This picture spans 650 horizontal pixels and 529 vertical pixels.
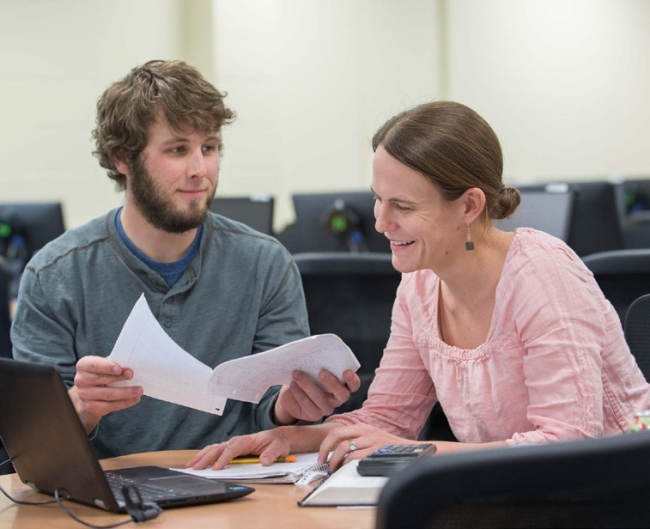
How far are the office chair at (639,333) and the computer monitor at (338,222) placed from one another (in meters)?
2.20

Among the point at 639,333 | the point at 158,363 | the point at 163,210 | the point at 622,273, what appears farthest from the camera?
the point at 622,273

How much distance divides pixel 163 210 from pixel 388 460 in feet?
3.07

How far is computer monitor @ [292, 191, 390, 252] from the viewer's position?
4117 mm

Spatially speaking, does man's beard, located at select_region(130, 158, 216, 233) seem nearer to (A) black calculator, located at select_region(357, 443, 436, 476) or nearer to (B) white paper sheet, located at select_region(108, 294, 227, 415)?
(B) white paper sheet, located at select_region(108, 294, 227, 415)

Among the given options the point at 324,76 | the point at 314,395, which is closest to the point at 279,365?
the point at 314,395

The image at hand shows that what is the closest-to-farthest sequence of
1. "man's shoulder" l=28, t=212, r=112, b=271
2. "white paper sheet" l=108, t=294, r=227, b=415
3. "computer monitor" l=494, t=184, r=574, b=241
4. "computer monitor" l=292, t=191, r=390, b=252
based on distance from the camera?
"white paper sheet" l=108, t=294, r=227, b=415 → "man's shoulder" l=28, t=212, r=112, b=271 → "computer monitor" l=494, t=184, r=574, b=241 → "computer monitor" l=292, t=191, r=390, b=252

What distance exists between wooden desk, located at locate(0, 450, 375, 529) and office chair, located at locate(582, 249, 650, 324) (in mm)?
1180

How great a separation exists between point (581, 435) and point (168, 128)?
3.73 feet

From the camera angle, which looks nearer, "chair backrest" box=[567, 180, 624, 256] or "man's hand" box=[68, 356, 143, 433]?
"man's hand" box=[68, 356, 143, 433]

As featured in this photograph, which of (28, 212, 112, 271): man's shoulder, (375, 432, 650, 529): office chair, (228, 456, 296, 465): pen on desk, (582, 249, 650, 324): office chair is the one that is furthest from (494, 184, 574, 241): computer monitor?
(375, 432, 650, 529): office chair

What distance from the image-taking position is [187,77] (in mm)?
2252

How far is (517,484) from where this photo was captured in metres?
0.81

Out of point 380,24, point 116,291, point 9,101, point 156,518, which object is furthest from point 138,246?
point 380,24

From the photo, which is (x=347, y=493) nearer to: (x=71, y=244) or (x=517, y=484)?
(x=517, y=484)
